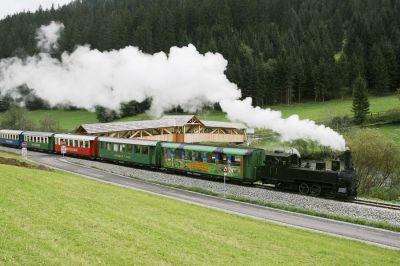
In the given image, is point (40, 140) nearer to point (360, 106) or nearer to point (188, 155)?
point (188, 155)

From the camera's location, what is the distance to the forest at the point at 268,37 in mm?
Answer: 95625

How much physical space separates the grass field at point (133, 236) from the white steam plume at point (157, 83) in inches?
572

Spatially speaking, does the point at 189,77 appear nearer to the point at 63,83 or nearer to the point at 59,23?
the point at 63,83

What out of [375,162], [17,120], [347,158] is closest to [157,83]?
[375,162]

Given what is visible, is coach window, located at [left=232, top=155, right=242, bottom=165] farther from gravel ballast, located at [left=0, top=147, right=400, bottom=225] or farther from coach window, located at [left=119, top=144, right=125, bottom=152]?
coach window, located at [left=119, top=144, right=125, bottom=152]

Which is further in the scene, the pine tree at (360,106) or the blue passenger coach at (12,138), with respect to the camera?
the pine tree at (360,106)

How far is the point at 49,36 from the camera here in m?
156

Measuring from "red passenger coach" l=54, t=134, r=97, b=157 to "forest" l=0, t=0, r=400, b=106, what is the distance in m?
47.8

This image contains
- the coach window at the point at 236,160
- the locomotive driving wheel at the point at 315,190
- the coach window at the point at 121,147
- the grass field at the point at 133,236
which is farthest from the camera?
the coach window at the point at 121,147

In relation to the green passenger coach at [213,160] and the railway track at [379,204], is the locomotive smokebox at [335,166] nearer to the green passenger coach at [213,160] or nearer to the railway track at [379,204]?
the railway track at [379,204]

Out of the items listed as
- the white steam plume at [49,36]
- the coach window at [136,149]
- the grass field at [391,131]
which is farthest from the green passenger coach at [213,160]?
the white steam plume at [49,36]

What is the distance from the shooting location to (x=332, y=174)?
27.3 metres

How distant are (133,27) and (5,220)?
443ft

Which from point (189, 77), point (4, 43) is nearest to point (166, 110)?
point (189, 77)
